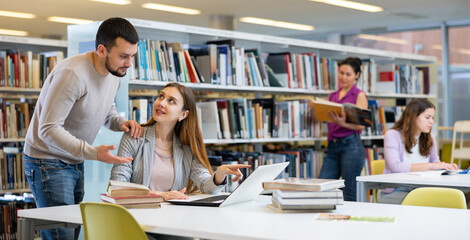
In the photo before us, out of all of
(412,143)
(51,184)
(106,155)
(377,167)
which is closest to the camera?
(106,155)

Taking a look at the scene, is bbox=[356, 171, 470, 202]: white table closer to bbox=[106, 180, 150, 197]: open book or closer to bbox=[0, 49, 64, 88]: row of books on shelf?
bbox=[106, 180, 150, 197]: open book

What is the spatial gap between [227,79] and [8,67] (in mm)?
2053

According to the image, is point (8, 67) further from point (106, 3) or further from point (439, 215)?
point (439, 215)

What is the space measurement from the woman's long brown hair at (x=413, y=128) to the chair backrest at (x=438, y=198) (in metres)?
1.62

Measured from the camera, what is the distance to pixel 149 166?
114 inches

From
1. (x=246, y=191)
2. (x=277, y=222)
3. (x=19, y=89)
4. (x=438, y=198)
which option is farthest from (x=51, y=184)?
(x=19, y=89)

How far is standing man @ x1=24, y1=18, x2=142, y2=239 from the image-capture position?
2.63 metres

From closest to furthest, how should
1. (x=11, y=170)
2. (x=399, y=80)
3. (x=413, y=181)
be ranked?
→ 1. (x=413, y=181)
2. (x=11, y=170)
3. (x=399, y=80)

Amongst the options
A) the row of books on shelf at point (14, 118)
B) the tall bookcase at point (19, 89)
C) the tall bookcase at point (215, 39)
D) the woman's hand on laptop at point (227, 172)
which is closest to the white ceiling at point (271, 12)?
the tall bookcase at point (215, 39)

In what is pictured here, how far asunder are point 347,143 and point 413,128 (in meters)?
0.89

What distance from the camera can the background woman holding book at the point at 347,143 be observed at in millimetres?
5141

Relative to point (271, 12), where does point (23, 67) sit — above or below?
below

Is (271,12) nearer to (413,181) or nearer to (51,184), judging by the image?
(413,181)

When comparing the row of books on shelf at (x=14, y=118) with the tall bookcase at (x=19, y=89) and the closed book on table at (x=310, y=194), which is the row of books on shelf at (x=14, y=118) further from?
the closed book on table at (x=310, y=194)
